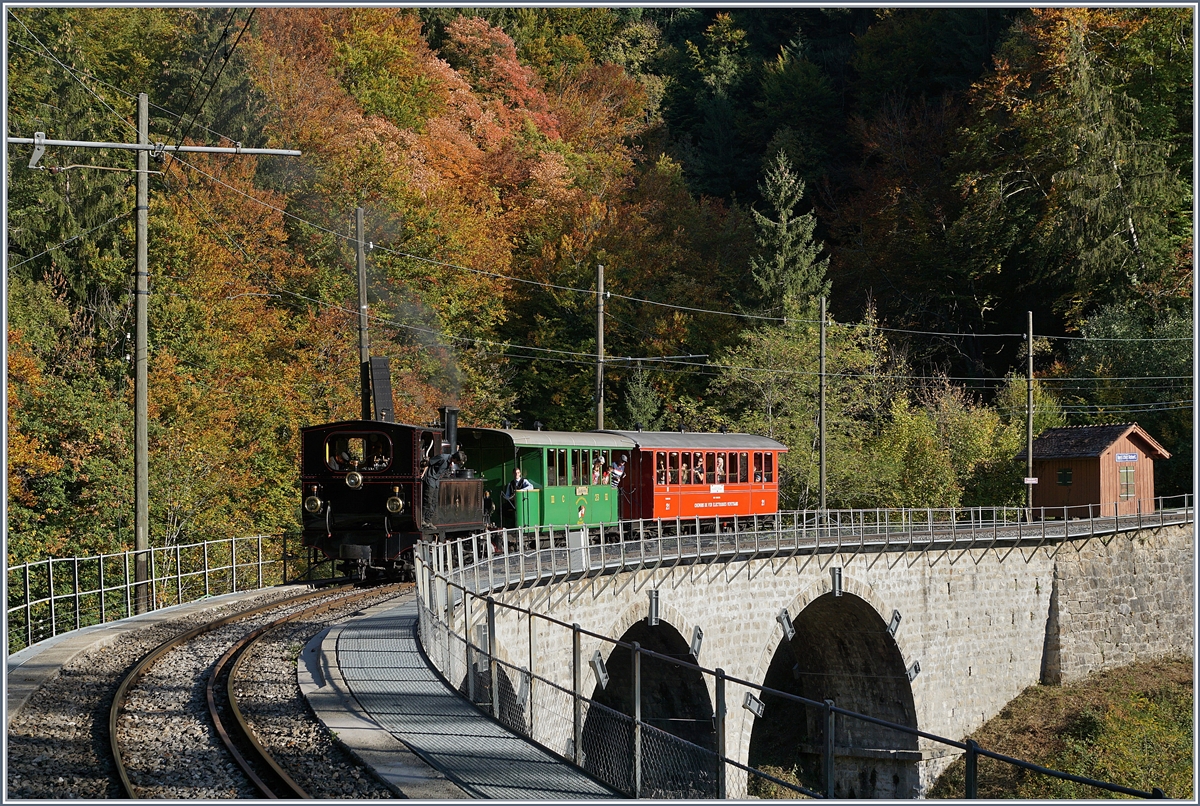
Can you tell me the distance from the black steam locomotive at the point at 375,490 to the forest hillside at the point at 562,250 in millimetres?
10163

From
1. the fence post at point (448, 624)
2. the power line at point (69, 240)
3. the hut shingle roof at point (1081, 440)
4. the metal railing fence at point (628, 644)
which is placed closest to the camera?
the metal railing fence at point (628, 644)

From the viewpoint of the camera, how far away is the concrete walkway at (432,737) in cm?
943

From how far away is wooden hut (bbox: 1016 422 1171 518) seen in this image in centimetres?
4253

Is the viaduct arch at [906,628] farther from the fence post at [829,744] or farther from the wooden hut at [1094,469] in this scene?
the fence post at [829,744]

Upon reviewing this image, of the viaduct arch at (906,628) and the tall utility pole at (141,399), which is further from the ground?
the tall utility pole at (141,399)

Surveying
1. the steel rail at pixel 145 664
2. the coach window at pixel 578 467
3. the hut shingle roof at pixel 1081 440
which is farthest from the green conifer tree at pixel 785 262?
the steel rail at pixel 145 664

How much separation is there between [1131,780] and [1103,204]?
2868cm

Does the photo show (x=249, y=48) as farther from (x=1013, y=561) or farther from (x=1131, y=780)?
(x=1131, y=780)

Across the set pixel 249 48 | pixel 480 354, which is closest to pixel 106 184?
pixel 249 48

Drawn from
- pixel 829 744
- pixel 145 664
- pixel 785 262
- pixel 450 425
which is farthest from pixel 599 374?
pixel 785 262

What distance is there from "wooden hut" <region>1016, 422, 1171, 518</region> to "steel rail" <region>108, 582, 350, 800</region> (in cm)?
3012

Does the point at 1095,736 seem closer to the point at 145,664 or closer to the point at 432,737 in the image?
the point at 145,664

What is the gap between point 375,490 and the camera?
22.7m

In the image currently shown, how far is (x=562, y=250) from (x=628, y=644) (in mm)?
44862
